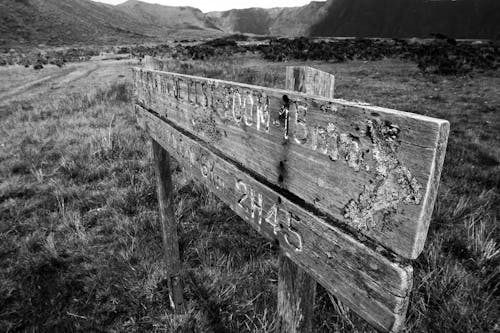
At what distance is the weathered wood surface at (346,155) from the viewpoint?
62 centimetres

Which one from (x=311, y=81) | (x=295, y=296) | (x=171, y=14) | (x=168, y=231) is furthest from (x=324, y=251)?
(x=171, y=14)

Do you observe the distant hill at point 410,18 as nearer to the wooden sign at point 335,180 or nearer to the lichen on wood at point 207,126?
the lichen on wood at point 207,126

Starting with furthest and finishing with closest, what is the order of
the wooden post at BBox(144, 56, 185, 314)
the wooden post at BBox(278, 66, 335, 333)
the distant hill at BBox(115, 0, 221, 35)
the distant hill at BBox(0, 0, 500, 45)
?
1. the distant hill at BBox(115, 0, 221, 35)
2. the distant hill at BBox(0, 0, 500, 45)
3. the wooden post at BBox(144, 56, 185, 314)
4. the wooden post at BBox(278, 66, 335, 333)

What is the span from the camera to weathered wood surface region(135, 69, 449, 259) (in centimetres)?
62

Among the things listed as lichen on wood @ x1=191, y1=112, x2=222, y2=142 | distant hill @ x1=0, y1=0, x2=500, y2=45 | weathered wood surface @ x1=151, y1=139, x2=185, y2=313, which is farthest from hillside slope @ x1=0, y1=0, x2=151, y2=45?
lichen on wood @ x1=191, y1=112, x2=222, y2=142

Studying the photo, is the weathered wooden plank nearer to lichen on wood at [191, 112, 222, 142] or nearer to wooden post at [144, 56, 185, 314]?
lichen on wood at [191, 112, 222, 142]

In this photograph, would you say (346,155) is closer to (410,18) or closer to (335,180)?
(335,180)

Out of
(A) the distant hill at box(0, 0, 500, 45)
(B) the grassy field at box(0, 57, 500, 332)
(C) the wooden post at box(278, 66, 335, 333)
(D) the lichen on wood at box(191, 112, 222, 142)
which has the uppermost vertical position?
(A) the distant hill at box(0, 0, 500, 45)

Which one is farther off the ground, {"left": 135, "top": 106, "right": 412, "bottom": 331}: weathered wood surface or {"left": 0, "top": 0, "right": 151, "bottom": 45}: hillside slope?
{"left": 0, "top": 0, "right": 151, "bottom": 45}: hillside slope

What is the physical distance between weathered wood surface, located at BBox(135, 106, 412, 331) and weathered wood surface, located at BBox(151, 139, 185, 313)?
4.09 feet

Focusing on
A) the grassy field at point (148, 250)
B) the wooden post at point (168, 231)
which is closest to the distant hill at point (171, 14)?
the grassy field at point (148, 250)

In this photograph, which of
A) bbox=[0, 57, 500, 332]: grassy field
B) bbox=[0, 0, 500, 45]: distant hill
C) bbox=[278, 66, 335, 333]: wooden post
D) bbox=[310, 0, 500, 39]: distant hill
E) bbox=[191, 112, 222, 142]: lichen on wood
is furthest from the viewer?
bbox=[310, 0, 500, 39]: distant hill

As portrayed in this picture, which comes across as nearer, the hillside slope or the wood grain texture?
the wood grain texture

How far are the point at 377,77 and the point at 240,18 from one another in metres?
208
